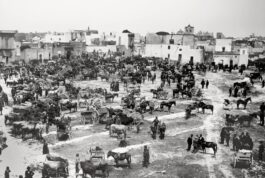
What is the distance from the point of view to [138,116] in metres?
27.9

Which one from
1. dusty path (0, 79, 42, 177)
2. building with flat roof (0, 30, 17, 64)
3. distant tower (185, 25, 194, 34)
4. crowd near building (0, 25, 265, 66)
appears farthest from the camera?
distant tower (185, 25, 194, 34)

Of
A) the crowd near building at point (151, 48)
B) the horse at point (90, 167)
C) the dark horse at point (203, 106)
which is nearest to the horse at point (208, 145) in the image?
the horse at point (90, 167)

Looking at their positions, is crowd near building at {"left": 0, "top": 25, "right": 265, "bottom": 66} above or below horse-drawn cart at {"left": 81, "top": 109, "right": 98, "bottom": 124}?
above

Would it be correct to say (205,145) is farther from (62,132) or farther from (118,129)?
(62,132)

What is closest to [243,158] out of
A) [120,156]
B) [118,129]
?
[120,156]

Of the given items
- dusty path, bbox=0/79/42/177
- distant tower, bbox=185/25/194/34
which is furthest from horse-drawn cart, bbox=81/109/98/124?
distant tower, bbox=185/25/194/34

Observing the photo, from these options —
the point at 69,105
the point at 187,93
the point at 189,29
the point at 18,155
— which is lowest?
the point at 18,155

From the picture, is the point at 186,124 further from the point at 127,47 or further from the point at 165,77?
the point at 127,47

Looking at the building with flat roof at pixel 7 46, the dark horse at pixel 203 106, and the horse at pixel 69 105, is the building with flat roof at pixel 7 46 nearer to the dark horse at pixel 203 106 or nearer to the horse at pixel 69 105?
the horse at pixel 69 105

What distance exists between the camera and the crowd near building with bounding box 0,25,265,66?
226 feet

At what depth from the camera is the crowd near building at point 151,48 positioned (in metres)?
69.0

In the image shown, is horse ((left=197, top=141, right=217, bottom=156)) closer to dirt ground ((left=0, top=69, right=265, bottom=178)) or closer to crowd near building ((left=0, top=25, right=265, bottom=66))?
dirt ground ((left=0, top=69, right=265, bottom=178))

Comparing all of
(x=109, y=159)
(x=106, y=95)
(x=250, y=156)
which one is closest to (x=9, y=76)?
(x=106, y=95)

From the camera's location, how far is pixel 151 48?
77250mm
